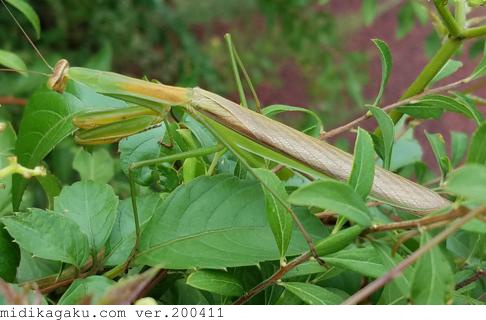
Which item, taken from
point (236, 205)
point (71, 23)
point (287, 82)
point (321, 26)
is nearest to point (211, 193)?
point (236, 205)

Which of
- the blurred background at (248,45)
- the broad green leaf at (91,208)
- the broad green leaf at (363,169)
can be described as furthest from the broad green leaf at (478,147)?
the blurred background at (248,45)

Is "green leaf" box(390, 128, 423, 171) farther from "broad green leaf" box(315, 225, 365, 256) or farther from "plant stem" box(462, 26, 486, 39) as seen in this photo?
"broad green leaf" box(315, 225, 365, 256)

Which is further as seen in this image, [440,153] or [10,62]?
[10,62]

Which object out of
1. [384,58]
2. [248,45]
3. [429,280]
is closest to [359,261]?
[429,280]

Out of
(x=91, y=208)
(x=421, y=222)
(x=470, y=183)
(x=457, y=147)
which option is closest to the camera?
(x=470, y=183)

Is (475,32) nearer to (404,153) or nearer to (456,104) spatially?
(456,104)

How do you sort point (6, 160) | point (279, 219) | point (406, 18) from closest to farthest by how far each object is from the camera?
point (279, 219) → point (6, 160) → point (406, 18)
